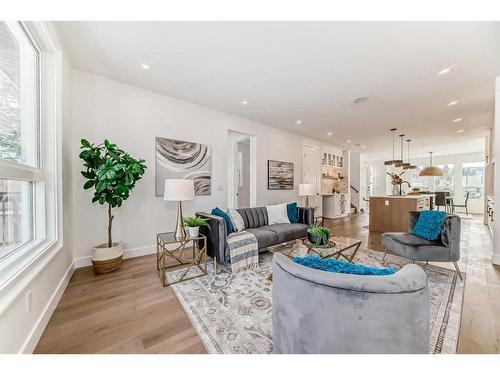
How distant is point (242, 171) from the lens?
5.55 metres

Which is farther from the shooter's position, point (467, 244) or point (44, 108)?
point (467, 244)

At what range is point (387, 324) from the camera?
87 centimetres

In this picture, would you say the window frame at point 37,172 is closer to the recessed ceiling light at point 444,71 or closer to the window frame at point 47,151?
the window frame at point 47,151

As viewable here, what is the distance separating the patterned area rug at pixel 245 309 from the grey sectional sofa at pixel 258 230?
0.33 metres

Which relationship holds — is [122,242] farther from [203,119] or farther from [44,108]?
[203,119]

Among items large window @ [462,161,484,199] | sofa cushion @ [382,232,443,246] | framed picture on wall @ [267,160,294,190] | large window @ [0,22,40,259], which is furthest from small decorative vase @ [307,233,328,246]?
large window @ [462,161,484,199]

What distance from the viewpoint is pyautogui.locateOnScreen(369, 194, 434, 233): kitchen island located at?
15.7 feet

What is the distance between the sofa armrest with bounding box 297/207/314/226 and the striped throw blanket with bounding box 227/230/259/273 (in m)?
1.44

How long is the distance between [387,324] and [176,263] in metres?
2.72

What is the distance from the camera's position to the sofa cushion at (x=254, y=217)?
136 inches

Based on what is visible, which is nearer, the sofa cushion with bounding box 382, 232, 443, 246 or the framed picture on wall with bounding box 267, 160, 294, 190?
the sofa cushion with bounding box 382, 232, 443, 246

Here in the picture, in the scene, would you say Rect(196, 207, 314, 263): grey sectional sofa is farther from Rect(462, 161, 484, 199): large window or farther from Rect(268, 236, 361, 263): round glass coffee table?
Rect(462, 161, 484, 199): large window
